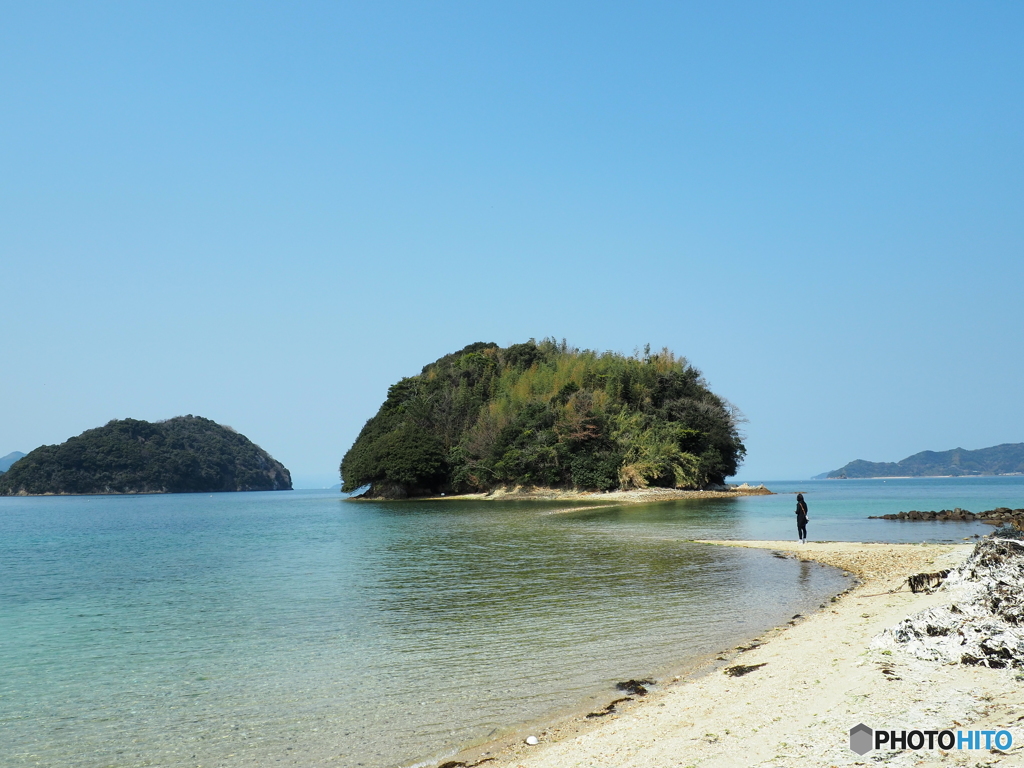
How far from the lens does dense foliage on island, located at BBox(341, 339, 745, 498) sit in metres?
62.3

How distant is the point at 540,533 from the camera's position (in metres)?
29.1

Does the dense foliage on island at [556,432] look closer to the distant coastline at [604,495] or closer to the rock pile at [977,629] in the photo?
the distant coastline at [604,495]

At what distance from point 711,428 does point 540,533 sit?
42.2 metres

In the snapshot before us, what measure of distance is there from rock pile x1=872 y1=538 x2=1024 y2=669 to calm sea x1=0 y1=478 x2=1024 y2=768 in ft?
8.74

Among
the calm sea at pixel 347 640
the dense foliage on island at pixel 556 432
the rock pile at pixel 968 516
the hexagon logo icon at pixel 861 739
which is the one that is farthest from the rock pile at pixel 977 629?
the dense foliage on island at pixel 556 432

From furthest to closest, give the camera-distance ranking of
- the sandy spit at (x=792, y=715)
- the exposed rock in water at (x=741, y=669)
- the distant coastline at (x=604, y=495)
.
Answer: the distant coastline at (x=604, y=495) → the exposed rock in water at (x=741, y=669) → the sandy spit at (x=792, y=715)

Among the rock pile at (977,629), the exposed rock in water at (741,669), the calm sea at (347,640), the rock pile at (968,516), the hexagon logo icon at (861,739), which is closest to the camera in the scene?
the hexagon logo icon at (861,739)

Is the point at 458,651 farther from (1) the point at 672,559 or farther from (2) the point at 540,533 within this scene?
(2) the point at 540,533

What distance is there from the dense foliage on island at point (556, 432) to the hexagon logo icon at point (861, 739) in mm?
55639

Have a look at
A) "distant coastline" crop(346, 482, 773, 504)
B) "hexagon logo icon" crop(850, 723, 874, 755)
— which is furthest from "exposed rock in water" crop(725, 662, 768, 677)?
"distant coastline" crop(346, 482, 773, 504)

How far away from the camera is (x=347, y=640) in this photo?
10.8 meters

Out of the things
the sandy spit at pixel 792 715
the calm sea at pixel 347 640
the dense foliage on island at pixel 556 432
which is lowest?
the calm sea at pixel 347 640

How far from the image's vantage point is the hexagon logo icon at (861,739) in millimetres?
5070

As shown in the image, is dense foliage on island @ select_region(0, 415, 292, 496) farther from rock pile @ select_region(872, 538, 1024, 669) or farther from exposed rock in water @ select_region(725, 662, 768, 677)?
rock pile @ select_region(872, 538, 1024, 669)
